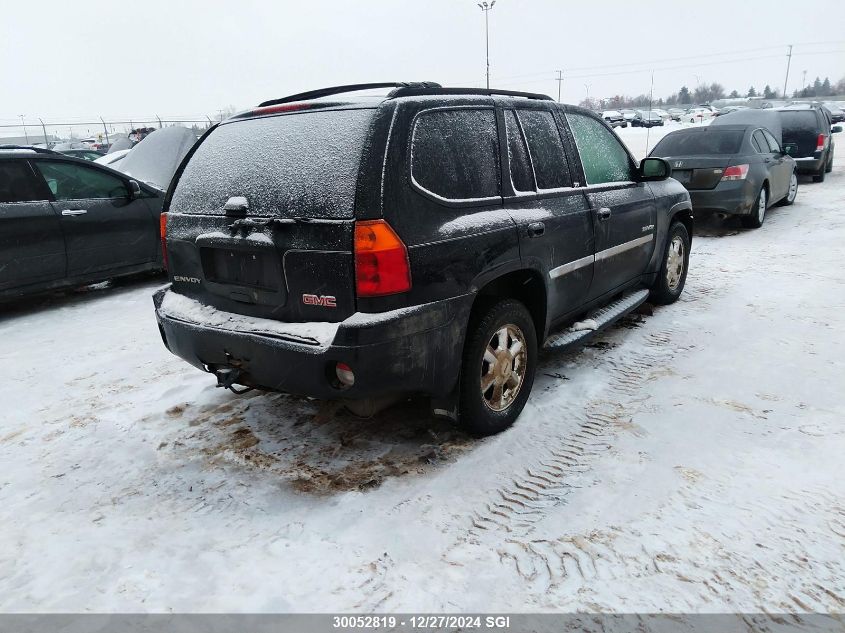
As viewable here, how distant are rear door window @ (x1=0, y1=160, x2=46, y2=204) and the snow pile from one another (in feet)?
11.5

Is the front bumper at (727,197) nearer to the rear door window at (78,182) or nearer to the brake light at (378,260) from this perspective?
the brake light at (378,260)

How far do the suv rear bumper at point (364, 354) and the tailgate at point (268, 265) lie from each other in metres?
0.15

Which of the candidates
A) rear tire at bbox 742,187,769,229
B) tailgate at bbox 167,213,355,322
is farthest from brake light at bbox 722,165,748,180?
tailgate at bbox 167,213,355,322

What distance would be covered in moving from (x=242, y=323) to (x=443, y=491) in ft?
4.36

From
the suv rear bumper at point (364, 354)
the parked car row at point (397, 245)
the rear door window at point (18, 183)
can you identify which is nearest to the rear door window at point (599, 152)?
the parked car row at point (397, 245)

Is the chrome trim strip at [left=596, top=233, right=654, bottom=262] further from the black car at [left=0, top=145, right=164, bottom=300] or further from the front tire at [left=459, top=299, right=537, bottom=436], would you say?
the black car at [left=0, top=145, right=164, bottom=300]

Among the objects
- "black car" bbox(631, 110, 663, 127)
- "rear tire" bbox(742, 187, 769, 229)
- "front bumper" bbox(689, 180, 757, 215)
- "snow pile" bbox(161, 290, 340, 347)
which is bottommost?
"rear tire" bbox(742, 187, 769, 229)

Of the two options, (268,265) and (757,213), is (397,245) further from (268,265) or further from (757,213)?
(757,213)

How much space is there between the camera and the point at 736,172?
8.44m

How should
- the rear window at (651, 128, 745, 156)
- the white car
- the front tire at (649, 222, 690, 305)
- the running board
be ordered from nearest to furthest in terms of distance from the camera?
the running board, the front tire at (649, 222, 690, 305), the rear window at (651, 128, 745, 156), the white car

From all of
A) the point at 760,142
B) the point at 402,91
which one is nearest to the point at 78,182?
the point at 402,91

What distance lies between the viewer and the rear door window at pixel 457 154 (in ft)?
9.45

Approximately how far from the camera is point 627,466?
10.1 feet

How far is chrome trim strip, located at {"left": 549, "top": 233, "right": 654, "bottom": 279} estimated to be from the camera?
12.2 ft
